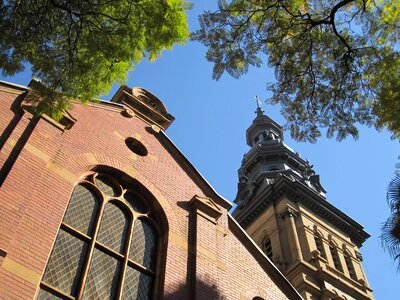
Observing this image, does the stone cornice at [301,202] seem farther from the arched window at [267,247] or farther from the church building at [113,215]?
the church building at [113,215]

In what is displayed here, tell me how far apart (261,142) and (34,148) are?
32.2 metres

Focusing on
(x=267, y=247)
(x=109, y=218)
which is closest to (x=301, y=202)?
(x=267, y=247)

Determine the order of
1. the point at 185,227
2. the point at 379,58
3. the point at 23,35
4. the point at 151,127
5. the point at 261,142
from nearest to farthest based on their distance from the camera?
the point at 23,35, the point at 379,58, the point at 185,227, the point at 151,127, the point at 261,142

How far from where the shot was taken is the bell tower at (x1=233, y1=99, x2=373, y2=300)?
25.4m

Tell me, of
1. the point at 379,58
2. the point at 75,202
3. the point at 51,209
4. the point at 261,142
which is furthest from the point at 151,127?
the point at 261,142

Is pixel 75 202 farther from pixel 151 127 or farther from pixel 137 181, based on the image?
pixel 151 127

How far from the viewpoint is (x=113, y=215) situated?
10688 mm

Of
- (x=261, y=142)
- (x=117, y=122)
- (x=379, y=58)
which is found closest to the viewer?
(x=379, y=58)

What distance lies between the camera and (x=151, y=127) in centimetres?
1429

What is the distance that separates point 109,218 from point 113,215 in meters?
0.17

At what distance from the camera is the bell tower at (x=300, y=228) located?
25.4 metres

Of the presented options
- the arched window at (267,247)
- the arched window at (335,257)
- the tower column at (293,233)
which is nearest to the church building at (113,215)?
the tower column at (293,233)

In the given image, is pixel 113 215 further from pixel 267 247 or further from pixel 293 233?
pixel 267 247

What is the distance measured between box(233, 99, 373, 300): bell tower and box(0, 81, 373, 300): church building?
42.5 ft
